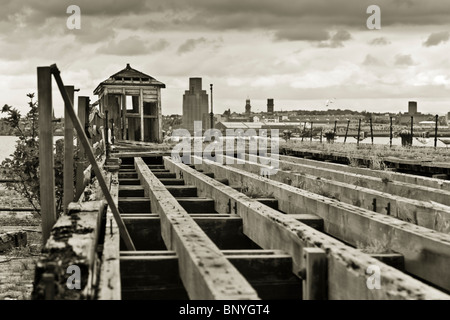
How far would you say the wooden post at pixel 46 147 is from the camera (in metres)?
5.00

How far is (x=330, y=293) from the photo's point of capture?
3.98 metres

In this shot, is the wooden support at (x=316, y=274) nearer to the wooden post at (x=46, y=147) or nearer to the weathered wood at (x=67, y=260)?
the weathered wood at (x=67, y=260)

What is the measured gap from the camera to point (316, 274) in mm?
3982

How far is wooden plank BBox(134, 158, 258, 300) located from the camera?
3.31 metres

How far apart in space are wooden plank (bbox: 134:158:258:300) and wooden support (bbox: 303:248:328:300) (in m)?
0.56

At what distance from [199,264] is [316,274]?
0.80 m

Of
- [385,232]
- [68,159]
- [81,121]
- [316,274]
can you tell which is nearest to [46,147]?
[68,159]

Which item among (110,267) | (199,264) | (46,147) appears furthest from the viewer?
(46,147)

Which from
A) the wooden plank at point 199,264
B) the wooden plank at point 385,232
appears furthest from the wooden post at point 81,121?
the wooden plank at point 385,232

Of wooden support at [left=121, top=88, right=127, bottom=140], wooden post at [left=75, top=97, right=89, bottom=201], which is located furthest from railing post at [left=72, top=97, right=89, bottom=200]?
wooden support at [left=121, top=88, right=127, bottom=140]

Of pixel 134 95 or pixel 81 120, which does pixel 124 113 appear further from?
pixel 81 120

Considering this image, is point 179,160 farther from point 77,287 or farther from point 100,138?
point 77,287

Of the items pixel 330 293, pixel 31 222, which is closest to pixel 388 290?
pixel 330 293

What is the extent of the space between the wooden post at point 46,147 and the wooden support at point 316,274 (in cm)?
226
